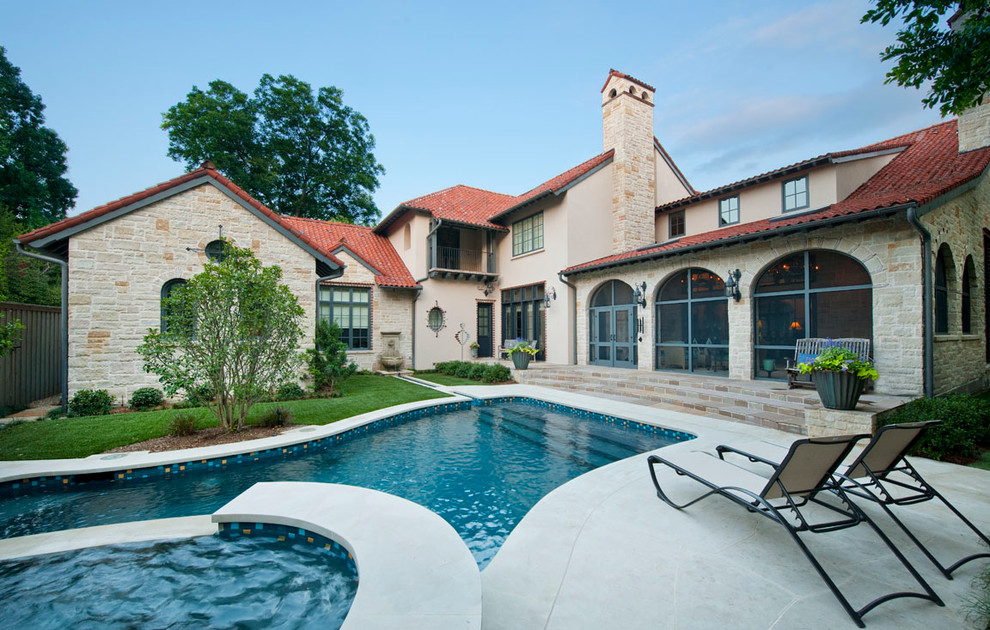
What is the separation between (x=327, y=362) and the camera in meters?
10.8

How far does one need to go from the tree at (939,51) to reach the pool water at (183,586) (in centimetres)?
807

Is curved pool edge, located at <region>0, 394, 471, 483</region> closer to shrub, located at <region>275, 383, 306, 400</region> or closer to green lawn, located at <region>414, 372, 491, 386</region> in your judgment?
shrub, located at <region>275, 383, 306, 400</region>

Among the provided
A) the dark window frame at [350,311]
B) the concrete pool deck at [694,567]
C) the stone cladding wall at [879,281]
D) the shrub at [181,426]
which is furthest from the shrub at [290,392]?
the stone cladding wall at [879,281]

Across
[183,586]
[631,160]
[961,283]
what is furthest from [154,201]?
[961,283]

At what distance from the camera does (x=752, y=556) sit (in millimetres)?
2879

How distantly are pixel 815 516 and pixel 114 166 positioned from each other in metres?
32.8

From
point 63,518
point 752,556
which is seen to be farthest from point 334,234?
point 752,556

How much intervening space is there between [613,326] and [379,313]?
8.94 m

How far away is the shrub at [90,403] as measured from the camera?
26.3ft

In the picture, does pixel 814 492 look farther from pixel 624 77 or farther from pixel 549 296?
pixel 624 77

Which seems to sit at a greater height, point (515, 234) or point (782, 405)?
point (515, 234)

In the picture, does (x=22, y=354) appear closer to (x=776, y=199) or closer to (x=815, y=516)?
(x=815, y=516)

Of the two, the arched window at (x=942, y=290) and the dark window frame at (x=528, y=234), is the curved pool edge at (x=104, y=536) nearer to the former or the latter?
the arched window at (x=942, y=290)

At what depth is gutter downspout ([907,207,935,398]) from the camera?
278 inches
